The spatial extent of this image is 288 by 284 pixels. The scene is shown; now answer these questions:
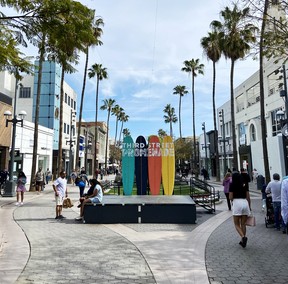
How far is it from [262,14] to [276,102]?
76.9ft

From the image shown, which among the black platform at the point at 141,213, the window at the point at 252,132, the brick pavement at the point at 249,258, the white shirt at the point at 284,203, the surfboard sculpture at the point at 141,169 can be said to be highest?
the window at the point at 252,132

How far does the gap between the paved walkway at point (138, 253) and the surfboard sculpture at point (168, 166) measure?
633 centimetres

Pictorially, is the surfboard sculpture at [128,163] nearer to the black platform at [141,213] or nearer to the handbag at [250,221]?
the black platform at [141,213]

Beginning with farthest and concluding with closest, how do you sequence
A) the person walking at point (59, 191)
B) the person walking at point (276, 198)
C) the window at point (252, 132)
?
the window at point (252, 132)
the person walking at point (59, 191)
the person walking at point (276, 198)

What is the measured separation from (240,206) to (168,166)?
981 cm

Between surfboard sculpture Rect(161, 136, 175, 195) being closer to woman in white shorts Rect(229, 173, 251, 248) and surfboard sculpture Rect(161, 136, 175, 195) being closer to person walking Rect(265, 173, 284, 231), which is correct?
person walking Rect(265, 173, 284, 231)

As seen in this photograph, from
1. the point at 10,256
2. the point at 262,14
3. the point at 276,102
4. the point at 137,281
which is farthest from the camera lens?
the point at 276,102

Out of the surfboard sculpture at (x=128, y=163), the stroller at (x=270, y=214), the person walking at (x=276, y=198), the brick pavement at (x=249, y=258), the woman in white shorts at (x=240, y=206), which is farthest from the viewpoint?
the surfboard sculpture at (x=128, y=163)

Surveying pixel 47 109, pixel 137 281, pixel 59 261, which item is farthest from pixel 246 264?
pixel 47 109

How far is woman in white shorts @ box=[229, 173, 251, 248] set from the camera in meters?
7.31

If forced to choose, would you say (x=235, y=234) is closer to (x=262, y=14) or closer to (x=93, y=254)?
(x=93, y=254)

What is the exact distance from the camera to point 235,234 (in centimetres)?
877

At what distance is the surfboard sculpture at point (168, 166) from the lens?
16.8 m

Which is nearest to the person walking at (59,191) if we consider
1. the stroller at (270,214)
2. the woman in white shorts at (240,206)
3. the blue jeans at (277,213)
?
the woman in white shorts at (240,206)
